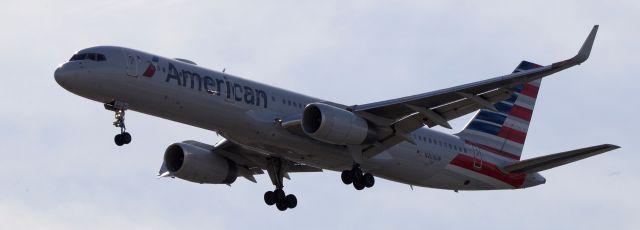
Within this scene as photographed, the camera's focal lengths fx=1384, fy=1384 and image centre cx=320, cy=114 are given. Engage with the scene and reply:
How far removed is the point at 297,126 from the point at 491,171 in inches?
387

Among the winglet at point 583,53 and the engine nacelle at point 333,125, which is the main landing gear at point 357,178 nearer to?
the engine nacelle at point 333,125

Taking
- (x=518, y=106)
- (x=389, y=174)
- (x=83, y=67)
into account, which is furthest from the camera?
(x=518, y=106)

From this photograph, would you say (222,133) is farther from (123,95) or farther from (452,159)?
(452,159)

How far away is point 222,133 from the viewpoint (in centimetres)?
4894

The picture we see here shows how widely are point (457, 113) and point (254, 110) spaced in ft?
23.4

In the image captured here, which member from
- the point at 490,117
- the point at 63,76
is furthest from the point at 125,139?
the point at 490,117

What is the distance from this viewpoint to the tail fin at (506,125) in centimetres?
5666

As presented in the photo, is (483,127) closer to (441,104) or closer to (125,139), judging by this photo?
(441,104)

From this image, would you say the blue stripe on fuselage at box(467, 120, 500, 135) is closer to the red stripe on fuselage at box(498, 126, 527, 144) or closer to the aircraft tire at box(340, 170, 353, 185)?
the red stripe on fuselage at box(498, 126, 527, 144)

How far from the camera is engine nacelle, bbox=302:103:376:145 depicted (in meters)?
47.7

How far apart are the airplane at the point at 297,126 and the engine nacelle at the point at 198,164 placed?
0.16 ft

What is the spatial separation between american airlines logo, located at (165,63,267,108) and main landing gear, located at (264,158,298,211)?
19.0 ft

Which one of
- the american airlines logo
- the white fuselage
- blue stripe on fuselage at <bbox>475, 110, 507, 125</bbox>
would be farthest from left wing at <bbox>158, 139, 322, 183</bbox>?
blue stripe on fuselage at <bbox>475, 110, 507, 125</bbox>

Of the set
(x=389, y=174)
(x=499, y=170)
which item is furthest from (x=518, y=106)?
(x=389, y=174)
